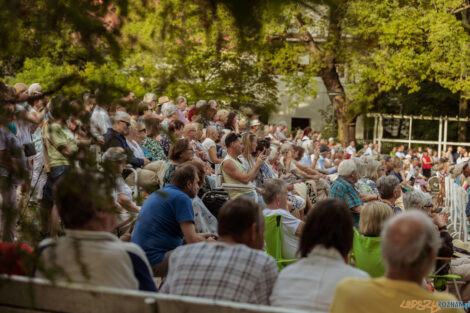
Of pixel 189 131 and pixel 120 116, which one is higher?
pixel 120 116

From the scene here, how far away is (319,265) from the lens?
3223mm

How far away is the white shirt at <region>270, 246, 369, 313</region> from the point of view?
308 cm

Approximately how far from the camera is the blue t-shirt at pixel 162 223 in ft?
16.0

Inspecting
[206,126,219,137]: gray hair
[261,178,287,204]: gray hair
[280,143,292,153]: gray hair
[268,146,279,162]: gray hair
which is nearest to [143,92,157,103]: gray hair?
[261,178,287,204]: gray hair

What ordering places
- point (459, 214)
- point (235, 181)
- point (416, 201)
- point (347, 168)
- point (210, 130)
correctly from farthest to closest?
point (459, 214), point (210, 130), point (235, 181), point (347, 168), point (416, 201)

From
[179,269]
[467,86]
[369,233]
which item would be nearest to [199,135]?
[369,233]

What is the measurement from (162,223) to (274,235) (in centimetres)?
145

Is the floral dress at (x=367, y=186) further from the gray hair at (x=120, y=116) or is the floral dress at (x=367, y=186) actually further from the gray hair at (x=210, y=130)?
the gray hair at (x=120, y=116)

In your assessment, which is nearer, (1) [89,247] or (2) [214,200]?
(1) [89,247]

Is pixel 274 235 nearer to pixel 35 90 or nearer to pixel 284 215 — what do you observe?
pixel 284 215

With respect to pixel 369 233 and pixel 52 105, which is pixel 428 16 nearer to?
pixel 52 105

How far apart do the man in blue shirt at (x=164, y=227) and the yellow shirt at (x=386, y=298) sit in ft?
7.27

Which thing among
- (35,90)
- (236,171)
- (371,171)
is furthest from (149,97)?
(371,171)

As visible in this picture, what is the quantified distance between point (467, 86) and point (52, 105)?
75.9ft
